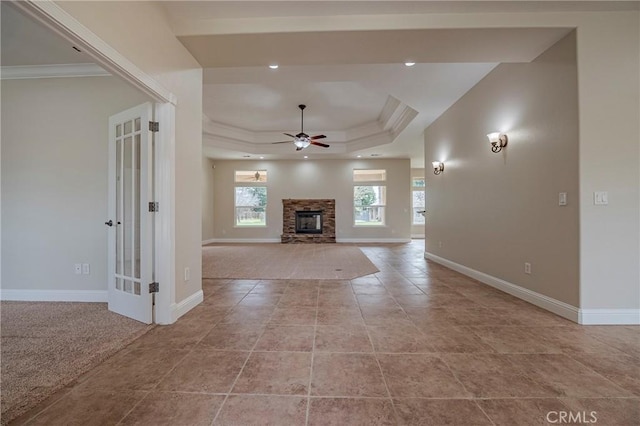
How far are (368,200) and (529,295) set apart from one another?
6781mm

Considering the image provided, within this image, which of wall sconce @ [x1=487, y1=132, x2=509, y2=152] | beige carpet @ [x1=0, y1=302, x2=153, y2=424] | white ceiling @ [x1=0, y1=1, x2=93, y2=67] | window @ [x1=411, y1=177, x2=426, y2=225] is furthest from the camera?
window @ [x1=411, y1=177, x2=426, y2=225]

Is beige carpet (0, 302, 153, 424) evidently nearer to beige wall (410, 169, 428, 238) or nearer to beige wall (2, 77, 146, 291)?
beige wall (2, 77, 146, 291)

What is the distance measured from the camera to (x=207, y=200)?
919 cm

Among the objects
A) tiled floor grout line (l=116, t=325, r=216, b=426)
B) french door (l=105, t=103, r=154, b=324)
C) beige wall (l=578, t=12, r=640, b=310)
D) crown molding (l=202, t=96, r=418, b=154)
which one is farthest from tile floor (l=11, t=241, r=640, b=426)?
crown molding (l=202, t=96, r=418, b=154)

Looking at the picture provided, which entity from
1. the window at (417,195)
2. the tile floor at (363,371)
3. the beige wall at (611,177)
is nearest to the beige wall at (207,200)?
the tile floor at (363,371)

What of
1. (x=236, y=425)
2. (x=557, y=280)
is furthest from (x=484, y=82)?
(x=236, y=425)

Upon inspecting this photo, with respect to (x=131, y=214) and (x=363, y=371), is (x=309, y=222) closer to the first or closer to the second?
(x=131, y=214)

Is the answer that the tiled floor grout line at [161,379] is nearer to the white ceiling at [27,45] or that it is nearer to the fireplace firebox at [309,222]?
the white ceiling at [27,45]

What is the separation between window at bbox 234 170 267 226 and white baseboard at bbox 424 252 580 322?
681 cm

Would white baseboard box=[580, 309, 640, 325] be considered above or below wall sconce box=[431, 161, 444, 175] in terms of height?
below

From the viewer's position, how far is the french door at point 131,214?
8.13 feet

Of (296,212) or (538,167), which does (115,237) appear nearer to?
(538,167)

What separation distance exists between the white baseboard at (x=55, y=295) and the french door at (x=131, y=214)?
50cm

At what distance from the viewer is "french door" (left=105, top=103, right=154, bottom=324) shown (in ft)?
8.13
